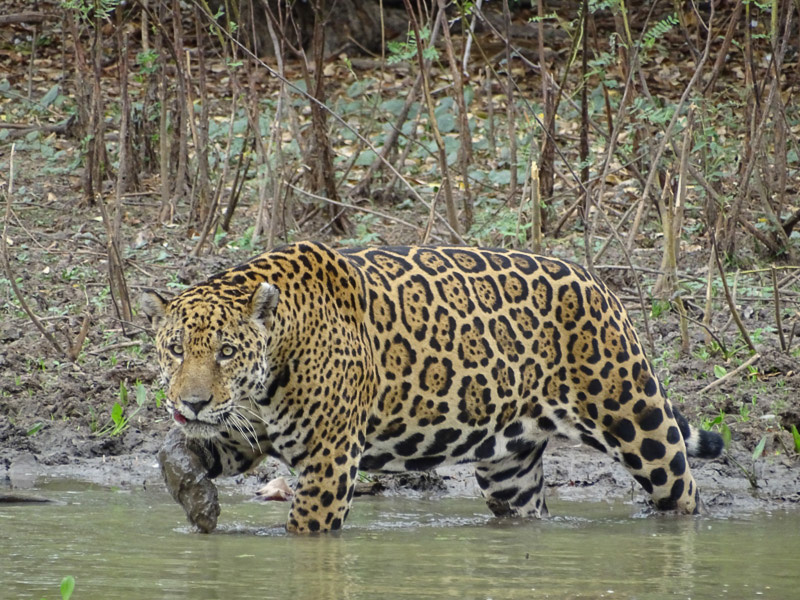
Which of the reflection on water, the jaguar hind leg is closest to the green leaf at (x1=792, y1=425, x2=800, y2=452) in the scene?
the reflection on water

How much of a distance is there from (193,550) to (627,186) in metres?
9.25

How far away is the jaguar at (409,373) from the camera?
6312mm

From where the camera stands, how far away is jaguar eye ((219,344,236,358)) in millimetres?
6230

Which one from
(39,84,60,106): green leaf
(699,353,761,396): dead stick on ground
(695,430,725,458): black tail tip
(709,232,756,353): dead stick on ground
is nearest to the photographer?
(695,430,725,458): black tail tip

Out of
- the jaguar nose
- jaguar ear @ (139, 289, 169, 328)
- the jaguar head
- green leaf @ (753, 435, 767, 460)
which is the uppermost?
jaguar ear @ (139, 289, 169, 328)

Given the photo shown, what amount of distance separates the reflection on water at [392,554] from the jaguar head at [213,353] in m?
0.64

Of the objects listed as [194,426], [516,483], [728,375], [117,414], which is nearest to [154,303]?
[194,426]

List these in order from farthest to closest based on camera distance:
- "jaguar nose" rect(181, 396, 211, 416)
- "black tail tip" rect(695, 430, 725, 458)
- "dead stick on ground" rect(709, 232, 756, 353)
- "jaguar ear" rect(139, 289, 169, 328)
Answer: "dead stick on ground" rect(709, 232, 756, 353) → "black tail tip" rect(695, 430, 725, 458) → "jaguar ear" rect(139, 289, 169, 328) → "jaguar nose" rect(181, 396, 211, 416)

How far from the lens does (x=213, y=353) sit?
6.21m

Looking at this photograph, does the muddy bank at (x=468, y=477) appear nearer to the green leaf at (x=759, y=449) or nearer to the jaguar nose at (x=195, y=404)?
the green leaf at (x=759, y=449)

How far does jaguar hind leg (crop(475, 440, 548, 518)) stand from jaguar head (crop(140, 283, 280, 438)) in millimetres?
1752

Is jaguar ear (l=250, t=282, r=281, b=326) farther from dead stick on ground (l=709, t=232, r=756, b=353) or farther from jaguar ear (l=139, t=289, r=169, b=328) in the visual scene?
dead stick on ground (l=709, t=232, r=756, b=353)

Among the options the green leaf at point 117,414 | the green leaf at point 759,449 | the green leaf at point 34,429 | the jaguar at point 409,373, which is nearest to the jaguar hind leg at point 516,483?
the jaguar at point 409,373

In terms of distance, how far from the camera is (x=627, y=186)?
14.3 meters
